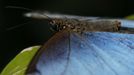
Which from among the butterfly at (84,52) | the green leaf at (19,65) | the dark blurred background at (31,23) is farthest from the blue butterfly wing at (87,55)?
the dark blurred background at (31,23)

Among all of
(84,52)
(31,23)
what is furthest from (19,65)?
(31,23)

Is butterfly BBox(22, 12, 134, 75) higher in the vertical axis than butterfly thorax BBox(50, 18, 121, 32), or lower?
lower

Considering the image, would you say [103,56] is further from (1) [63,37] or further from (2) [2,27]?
(2) [2,27]

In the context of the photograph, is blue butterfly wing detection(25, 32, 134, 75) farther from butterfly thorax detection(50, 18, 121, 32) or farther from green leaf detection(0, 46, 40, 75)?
green leaf detection(0, 46, 40, 75)

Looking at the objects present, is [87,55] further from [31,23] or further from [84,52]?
[31,23]

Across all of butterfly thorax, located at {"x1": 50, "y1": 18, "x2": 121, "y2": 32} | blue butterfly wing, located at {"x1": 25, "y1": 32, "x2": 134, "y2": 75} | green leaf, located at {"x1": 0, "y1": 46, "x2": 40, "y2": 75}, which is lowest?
green leaf, located at {"x1": 0, "y1": 46, "x2": 40, "y2": 75}

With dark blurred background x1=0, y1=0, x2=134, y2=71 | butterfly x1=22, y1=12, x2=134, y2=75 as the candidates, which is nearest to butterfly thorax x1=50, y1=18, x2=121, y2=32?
butterfly x1=22, y1=12, x2=134, y2=75
